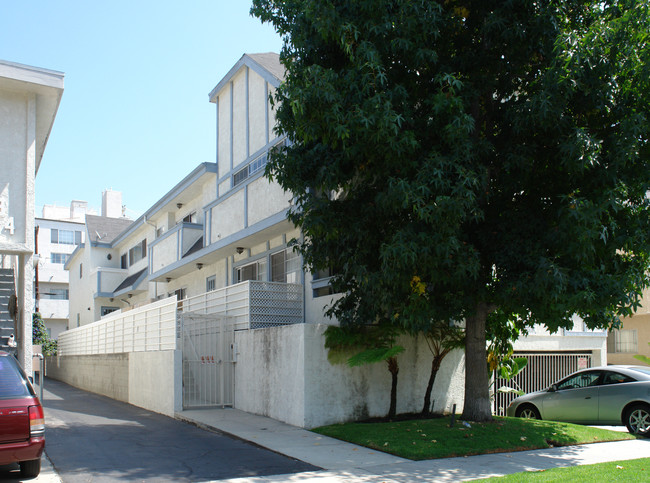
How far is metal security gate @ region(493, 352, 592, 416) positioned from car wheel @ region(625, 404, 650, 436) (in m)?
4.13

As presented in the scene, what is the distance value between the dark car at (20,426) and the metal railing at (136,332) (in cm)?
753

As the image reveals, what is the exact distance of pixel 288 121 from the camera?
1193 centimetres

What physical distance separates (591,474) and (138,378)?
44.0 feet

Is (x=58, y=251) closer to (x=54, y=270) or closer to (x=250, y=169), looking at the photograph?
(x=54, y=270)

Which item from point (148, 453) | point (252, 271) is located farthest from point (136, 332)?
point (148, 453)

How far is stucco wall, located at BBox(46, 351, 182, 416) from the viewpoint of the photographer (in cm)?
1557

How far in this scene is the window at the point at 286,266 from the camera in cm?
1730

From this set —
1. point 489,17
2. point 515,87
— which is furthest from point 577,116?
point 489,17

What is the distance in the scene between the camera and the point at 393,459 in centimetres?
987

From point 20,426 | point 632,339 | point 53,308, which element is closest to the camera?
point 20,426

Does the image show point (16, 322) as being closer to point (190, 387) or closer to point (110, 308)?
point (190, 387)

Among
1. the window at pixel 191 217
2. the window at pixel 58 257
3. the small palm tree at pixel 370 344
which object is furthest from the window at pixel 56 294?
the small palm tree at pixel 370 344

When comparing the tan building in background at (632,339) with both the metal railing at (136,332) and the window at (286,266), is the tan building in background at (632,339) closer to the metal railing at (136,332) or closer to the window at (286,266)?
the window at (286,266)

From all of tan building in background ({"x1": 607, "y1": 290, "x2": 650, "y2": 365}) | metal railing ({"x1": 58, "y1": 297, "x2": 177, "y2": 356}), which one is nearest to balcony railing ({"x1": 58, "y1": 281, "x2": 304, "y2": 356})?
metal railing ({"x1": 58, "y1": 297, "x2": 177, "y2": 356})
